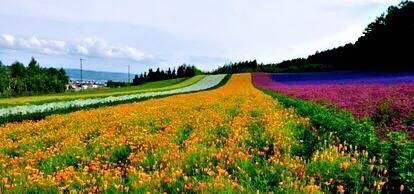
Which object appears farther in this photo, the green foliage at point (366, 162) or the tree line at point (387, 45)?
the tree line at point (387, 45)

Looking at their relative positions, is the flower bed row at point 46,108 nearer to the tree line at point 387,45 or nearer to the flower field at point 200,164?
the flower field at point 200,164

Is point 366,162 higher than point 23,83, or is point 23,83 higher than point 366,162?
point 366,162

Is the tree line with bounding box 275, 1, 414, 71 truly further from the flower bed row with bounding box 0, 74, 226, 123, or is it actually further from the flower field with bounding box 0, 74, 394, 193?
the flower field with bounding box 0, 74, 394, 193

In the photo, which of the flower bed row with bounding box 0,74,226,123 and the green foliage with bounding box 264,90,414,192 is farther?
the flower bed row with bounding box 0,74,226,123

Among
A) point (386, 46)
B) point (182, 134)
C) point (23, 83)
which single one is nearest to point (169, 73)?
point (23, 83)

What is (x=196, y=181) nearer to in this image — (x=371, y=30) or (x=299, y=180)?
(x=299, y=180)

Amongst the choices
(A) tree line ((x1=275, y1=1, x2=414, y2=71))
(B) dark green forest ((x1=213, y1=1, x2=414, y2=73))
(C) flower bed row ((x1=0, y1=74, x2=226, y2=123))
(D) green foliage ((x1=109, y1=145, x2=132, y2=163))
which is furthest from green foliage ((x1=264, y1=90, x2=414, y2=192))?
(A) tree line ((x1=275, y1=1, x2=414, y2=71))

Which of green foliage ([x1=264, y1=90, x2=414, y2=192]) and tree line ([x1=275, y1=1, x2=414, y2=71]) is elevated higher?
tree line ([x1=275, y1=1, x2=414, y2=71])

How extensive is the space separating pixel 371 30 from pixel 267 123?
75.4m

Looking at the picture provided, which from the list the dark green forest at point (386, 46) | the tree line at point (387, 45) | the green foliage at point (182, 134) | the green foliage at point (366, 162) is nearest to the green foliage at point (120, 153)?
the green foliage at point (182, 134)

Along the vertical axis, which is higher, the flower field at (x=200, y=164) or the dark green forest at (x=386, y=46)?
the dark green forest at (x=386, y=46)

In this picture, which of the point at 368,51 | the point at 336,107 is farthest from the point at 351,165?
the point at 368,51

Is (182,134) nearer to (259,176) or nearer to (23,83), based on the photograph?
(259,176)

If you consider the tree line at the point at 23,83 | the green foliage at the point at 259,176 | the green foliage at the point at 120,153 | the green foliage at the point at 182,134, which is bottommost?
the tree line at the point at 23,83
